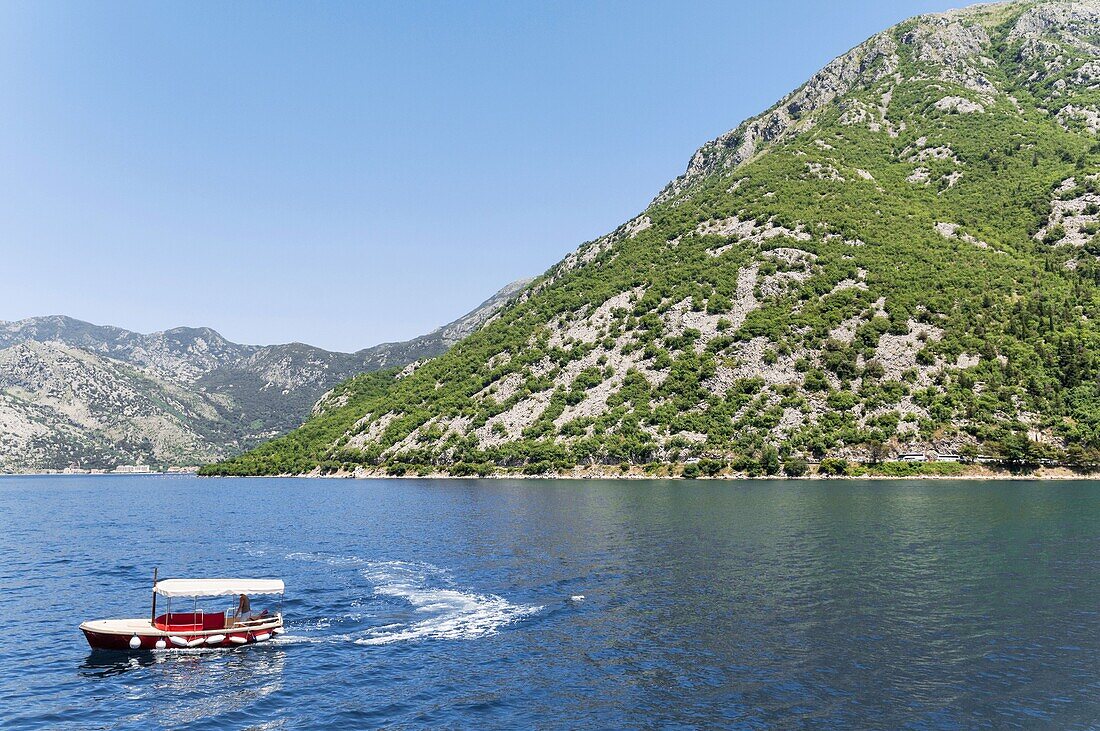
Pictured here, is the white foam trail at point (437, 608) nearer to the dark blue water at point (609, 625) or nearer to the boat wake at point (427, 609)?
the boat wake at point (427, 609)

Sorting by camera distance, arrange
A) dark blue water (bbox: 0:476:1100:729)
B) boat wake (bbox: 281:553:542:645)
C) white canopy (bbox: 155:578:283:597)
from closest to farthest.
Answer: dark blue water (bbox: 0:476:1100:729) < white canopy (bbox: 155:578:283:597) < boat wake (bbox: 281:553:542:645)

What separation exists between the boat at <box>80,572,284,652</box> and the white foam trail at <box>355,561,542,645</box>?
25.3 feet

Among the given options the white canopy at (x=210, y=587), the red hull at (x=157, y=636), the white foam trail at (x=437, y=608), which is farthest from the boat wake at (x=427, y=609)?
the white canopy at (x=210, y=587)

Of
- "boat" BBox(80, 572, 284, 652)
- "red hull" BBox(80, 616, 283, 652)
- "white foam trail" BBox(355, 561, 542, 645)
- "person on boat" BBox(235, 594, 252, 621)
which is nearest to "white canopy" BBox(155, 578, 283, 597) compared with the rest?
"boat" BBox(80, 572, 284, 652)

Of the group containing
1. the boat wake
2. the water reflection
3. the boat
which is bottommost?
the water reflection

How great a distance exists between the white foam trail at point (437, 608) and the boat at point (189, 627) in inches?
304

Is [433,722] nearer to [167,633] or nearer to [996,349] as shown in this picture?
[167,633]

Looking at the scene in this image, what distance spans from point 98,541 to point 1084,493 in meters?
160

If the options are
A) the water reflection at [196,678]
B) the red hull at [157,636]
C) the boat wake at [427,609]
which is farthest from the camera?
the boat wake at [427,609]

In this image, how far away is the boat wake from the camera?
4822 centimetres

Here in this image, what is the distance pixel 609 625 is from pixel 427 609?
15.8m

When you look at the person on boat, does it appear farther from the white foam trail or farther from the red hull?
the white foam trail

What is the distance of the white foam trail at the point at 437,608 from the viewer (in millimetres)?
48253

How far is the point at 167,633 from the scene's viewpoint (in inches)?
1816
